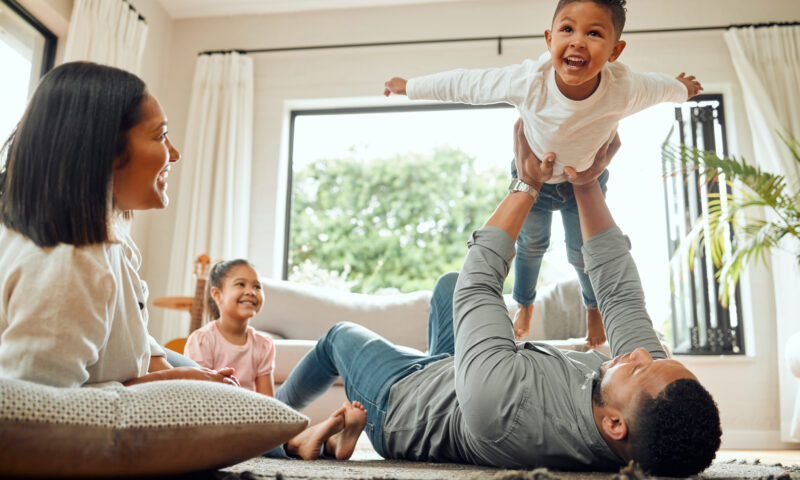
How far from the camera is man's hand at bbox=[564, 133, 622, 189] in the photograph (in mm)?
1796

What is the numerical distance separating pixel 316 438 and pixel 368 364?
0.75 feet

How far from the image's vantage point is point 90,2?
3883mm

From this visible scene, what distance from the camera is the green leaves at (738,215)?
3096 mm

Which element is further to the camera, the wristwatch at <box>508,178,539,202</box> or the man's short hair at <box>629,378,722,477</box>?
the wristwatch at <box>508,178,539,202</box>

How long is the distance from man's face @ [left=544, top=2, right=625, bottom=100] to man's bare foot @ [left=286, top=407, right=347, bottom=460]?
1.04 metres

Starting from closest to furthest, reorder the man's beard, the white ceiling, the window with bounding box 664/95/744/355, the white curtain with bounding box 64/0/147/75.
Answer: the man's beard
the white curtain with bounding box 64/0/147/75
the window with bounding box 664/95/744/355
the white ceiling

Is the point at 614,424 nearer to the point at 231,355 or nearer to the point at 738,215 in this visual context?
the point at 231,355

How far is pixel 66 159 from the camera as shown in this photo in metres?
1.08

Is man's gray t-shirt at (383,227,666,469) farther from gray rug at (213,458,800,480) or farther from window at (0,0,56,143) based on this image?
window at (0,0,56,143)

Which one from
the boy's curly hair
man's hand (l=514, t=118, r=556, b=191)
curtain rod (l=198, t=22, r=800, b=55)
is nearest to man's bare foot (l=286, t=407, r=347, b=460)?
man's hand (l=514, t=118, r=556, b=191)

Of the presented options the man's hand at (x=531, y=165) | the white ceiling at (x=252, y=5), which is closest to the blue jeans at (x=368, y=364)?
the man's hand at (x=531, y=165)

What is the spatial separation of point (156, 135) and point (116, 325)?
0.37 metres

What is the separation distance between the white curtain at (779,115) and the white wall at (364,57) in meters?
0.15

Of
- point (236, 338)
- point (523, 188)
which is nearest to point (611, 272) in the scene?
point (523, 188)
